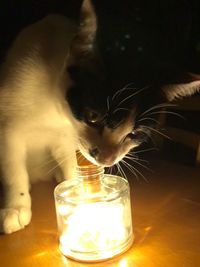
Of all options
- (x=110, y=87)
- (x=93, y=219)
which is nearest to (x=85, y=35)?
(x=110, y=87)

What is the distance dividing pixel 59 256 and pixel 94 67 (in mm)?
404

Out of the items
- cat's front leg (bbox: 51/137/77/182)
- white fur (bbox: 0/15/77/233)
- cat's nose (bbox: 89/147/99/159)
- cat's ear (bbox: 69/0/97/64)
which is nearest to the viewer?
cat's ear (bbox: 69/0/97/64)

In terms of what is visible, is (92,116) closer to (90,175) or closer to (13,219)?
(90,175)

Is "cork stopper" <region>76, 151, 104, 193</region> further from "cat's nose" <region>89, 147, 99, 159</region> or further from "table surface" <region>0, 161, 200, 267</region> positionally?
"table surface" <region>0, 161, 200, 267</region>

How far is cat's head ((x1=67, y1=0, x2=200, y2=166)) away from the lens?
36.4 inches

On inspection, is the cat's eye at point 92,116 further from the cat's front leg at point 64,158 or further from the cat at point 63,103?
the cat's front leg at point 64,158

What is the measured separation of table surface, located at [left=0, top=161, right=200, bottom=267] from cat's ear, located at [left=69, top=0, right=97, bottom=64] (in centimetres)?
41

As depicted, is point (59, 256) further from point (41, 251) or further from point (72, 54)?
point (72, 54)

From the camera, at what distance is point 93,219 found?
950 millimetres

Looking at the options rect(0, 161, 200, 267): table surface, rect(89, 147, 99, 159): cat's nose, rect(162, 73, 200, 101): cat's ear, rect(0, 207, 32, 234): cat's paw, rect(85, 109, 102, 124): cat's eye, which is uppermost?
rect(162, 73, 200, 101): cat's ear

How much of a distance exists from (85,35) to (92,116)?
17 cm

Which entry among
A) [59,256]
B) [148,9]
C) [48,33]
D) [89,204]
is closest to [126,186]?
[89,204]

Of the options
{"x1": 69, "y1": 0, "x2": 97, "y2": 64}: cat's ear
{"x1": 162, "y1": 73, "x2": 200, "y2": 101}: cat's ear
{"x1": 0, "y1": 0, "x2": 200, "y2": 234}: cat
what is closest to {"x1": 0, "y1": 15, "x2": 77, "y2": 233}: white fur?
{"x1": 0, "y1": 0, "x2": 200, "y2": 234}: cat

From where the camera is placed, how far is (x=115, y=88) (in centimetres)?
93
